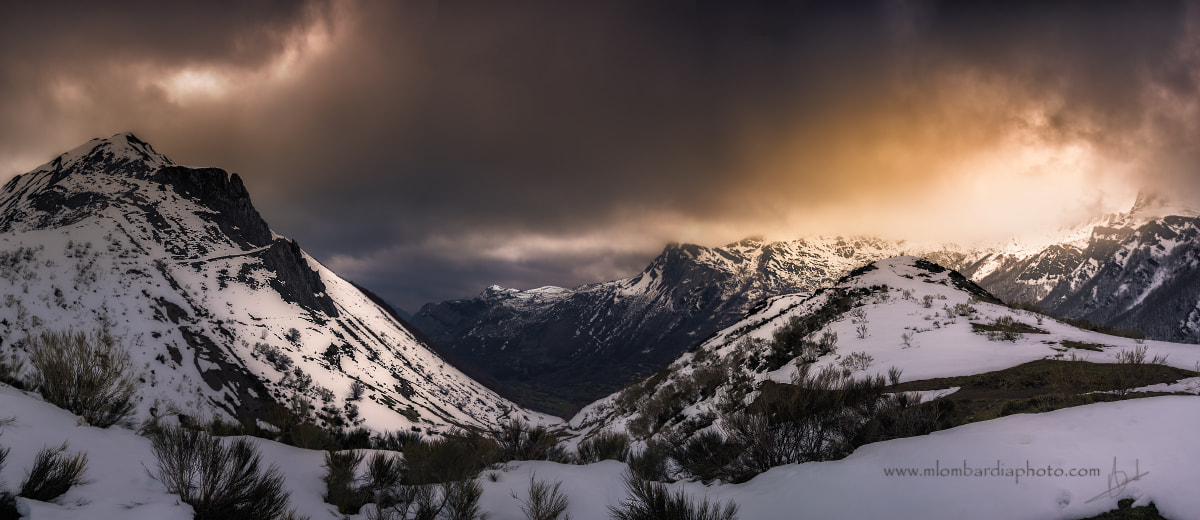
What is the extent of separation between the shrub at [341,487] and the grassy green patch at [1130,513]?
1010cm

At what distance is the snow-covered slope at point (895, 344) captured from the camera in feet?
42.2

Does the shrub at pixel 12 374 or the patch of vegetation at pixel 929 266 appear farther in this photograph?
the patch of vegetation at pixel 929 266

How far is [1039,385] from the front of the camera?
10.1 meters

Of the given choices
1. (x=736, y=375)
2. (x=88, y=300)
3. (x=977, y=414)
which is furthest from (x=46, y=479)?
(x=88, y=300)

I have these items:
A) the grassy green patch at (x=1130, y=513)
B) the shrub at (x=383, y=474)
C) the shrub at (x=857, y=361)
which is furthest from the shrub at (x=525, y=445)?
the shrub at (x=857, y=361)

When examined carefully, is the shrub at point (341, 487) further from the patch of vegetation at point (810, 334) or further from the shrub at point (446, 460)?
the patch of vegetation at point (810, 334)

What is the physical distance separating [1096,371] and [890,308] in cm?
1392

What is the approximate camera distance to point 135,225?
5812cm

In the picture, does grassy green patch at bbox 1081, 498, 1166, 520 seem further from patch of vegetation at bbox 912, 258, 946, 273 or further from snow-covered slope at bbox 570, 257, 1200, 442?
patch of vegetation at bbox 912, 258, 946, 273

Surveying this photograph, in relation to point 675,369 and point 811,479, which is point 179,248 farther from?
point 811,479

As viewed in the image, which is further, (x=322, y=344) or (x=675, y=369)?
(x=322, y=344)

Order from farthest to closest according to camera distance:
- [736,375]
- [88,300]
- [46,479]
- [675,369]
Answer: [675,369]
[88,300]
[736,375]
[46,479]
